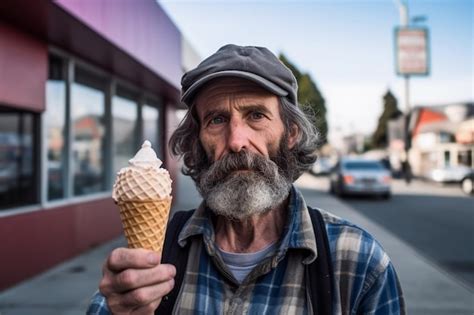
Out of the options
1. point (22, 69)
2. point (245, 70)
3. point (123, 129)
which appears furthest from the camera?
point (123, 129)

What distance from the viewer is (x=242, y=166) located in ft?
5.52

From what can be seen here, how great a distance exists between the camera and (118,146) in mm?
9930

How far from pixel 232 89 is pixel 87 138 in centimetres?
728

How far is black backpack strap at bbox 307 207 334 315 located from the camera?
1.40 m

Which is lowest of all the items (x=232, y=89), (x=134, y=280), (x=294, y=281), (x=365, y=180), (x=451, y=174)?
(x=451, y=174)

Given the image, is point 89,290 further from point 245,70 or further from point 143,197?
point 245,70

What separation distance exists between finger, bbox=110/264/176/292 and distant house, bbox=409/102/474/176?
33.6 metres

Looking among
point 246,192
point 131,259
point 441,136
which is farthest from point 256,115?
point 441,136

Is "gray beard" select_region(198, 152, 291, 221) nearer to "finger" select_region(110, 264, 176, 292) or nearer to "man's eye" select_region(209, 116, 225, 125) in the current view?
"man's eye" select_region(209, 116, 225, 125)

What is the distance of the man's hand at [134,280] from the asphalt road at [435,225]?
5894 mm

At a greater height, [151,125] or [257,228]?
[151,125]

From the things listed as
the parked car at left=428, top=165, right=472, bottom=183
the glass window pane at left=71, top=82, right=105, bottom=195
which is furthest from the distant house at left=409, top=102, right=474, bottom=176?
the glass window pane at left=71, top=82, right=105, bottom=195

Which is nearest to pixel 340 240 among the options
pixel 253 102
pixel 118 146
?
pixel 253 102

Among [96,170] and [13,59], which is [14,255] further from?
[96,170]
